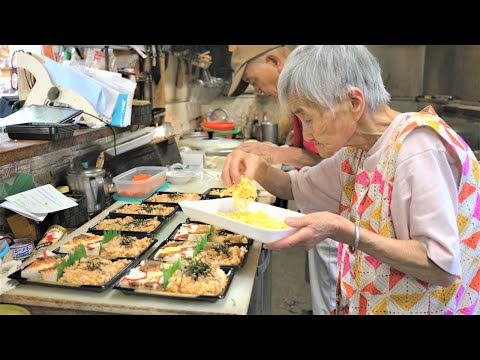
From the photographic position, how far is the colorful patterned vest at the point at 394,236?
147 centimetres

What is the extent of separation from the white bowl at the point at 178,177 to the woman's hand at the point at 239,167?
1.27m

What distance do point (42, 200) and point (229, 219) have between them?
3.66 feet

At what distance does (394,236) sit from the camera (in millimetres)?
1498

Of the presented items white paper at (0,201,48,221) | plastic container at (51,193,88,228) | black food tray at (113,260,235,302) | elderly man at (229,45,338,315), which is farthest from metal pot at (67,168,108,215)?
black food tray at (113,260,235,302)

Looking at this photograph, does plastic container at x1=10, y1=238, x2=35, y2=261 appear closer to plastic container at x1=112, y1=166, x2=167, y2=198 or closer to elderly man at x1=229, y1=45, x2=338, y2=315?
plastic container at x1=112, y1=166, x2=167, y2=198

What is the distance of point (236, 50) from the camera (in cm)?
288

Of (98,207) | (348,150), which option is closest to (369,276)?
(348,150)

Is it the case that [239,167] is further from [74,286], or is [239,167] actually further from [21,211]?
[21,211]

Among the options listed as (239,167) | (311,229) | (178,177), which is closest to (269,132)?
(178,177)

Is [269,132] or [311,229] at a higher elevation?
[311,229]

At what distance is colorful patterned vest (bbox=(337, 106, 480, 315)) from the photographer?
1.47m

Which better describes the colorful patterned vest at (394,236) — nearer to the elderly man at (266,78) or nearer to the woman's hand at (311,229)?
the woman's hand at (311,229)

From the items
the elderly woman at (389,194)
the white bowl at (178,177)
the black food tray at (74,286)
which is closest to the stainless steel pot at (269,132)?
the white bowl at (178,177)

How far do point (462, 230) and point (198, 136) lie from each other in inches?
156
